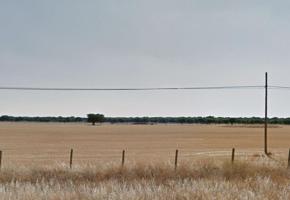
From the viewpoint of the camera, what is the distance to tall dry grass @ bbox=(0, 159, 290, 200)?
29.1ft

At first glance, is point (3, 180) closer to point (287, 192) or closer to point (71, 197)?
point (71, 197)

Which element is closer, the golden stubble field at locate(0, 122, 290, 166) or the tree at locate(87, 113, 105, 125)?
the golden stubble field at locate(0, 122, 290, 166)

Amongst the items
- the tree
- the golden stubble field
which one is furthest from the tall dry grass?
the tree

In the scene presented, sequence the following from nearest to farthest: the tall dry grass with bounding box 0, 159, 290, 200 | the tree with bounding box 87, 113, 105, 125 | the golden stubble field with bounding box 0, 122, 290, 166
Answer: the tall dry grass with bounding box 0, 159, 290, 200 < the golden stubble field with bounding box 0, 122, 290, 166 < the tree with bounding box 87, 113, 105, 125

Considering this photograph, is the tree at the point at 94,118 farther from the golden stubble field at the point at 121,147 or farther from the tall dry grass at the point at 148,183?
the tall dry grass at the point at 148,183

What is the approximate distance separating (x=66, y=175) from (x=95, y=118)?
178 metres

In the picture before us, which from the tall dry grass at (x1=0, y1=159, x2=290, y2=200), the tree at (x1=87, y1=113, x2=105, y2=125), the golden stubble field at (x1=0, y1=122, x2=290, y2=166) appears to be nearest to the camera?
the tall dry grass at (x1=0, y1=159, x2=290, y2=200)

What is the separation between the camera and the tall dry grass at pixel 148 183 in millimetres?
8867

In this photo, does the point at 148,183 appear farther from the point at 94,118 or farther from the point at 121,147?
the point at 94,118

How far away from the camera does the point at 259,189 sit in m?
9.98

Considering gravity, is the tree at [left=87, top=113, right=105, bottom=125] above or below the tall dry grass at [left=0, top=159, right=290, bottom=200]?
above

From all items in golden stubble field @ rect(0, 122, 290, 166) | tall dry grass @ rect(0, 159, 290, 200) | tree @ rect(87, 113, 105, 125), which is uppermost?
tree @ rect(87, 113, 105, 125)

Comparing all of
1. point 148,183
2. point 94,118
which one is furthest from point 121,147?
point 94,118

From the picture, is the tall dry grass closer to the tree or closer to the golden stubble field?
the golden stubble field
